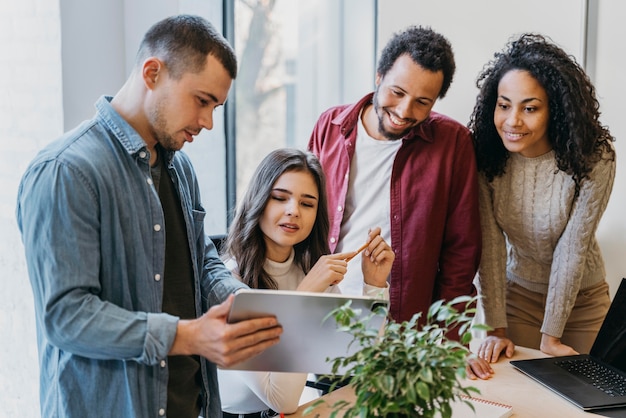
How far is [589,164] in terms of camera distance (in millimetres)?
1974

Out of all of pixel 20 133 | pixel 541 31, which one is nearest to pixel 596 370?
pixel 541 31

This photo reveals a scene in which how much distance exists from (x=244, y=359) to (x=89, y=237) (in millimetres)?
342

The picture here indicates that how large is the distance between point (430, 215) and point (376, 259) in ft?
0.99

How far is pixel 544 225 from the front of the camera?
2.09m

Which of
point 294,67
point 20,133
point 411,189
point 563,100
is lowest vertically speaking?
point 411,189

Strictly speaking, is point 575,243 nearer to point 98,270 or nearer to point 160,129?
point 160,129

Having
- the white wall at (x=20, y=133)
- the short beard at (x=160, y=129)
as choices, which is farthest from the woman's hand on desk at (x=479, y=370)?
the white wall at (x=20, y=133)

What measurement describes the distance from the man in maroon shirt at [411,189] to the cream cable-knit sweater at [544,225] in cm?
8

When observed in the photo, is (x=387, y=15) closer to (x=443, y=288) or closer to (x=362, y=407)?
(x=443, y=288)

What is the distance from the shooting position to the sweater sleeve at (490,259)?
6.92ft

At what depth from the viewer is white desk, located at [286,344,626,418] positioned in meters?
1.58

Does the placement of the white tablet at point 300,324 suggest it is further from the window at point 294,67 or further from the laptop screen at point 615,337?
the window at point 294,67

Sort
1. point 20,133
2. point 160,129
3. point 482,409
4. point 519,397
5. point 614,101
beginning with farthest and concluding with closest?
point 614,101 → point 20,133 → point 519,397 → point 482,409 → point 160,129

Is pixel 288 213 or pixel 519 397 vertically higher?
pixel 288 213
